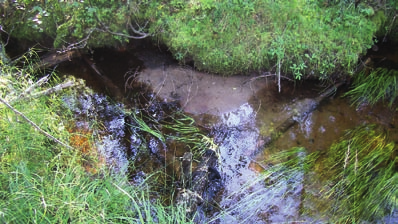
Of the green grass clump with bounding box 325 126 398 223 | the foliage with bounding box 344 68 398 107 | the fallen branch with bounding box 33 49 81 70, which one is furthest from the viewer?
the fallen branch with bounding box 33 49 81 70

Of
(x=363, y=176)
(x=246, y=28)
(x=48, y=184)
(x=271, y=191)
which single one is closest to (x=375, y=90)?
(x=363, y=176)

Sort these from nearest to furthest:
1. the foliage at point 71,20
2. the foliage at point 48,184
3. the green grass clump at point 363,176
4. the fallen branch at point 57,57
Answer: the foliage at point 48,184 < the green grass clump at point 363,176 < the foliage at point 71,20 < the fallen branch at point 57,57

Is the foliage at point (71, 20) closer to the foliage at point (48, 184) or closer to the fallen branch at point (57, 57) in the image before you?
the fallen branch at point (57, 57)

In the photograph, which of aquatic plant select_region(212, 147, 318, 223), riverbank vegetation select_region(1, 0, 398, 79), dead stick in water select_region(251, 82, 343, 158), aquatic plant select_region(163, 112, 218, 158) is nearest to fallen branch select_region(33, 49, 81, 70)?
riverbank vegetation select_region(1, 0, 398, 79)

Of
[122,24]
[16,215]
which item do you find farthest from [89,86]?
[16,215]

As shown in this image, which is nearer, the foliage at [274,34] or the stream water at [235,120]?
the stream water at [235,120]

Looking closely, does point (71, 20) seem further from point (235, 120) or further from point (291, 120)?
point (291, 120)

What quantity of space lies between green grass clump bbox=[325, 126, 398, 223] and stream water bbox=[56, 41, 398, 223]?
0.14 meters

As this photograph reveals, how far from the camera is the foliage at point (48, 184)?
2.62m

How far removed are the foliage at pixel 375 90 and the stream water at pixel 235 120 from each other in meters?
0.12

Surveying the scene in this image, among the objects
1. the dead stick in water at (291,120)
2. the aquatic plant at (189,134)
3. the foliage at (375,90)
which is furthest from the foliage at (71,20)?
the foliage at (375,90)

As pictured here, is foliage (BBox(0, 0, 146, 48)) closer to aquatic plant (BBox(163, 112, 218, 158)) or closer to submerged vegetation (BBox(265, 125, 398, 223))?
aquatic plant (BBox(163, 112, 218, 158))

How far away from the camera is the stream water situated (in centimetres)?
369

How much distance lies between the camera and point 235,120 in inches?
181
